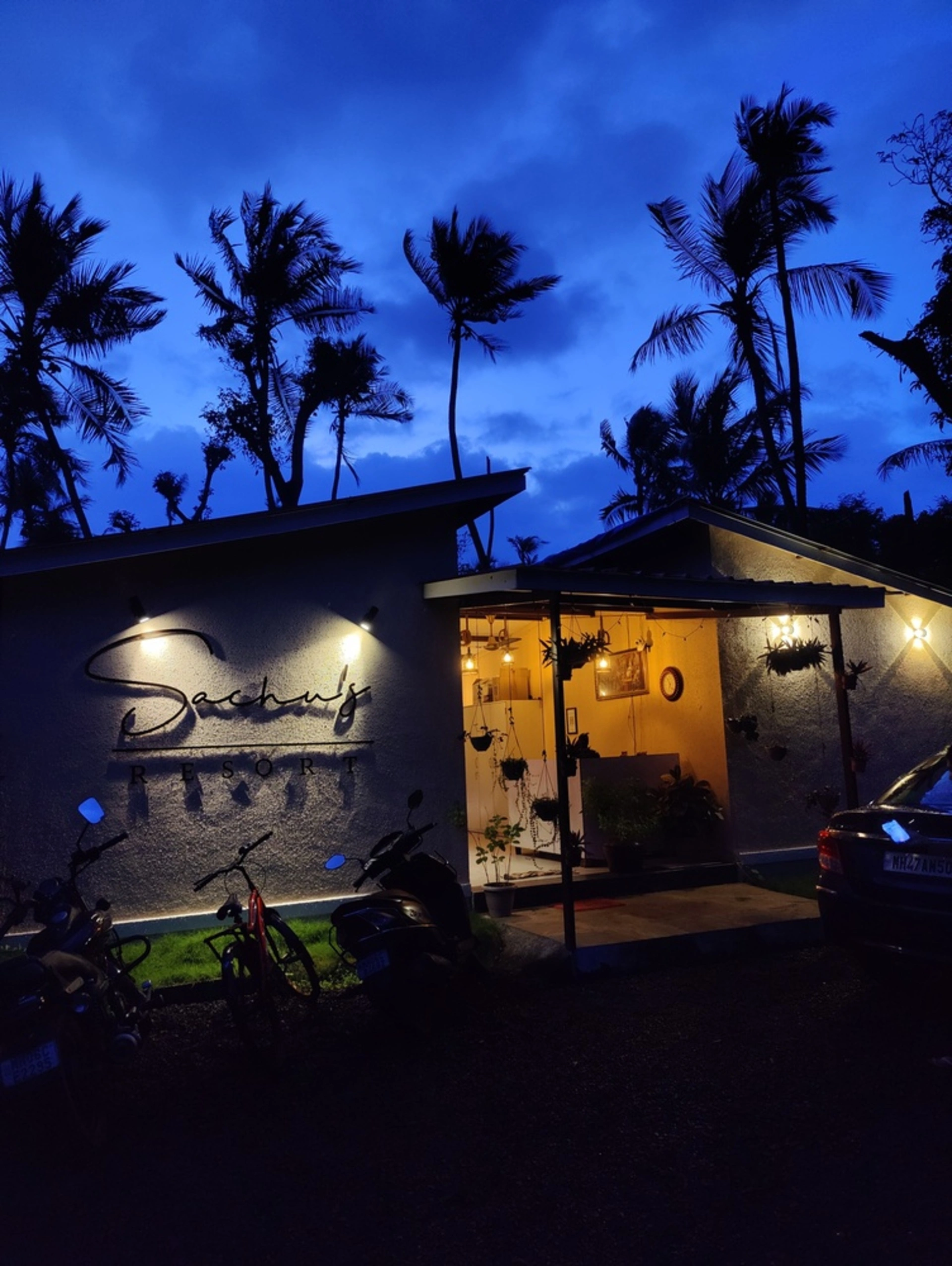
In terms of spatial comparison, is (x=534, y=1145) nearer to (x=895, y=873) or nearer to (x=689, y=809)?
(x=895, y=873)

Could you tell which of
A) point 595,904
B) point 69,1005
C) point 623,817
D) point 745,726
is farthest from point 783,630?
point 69,1005

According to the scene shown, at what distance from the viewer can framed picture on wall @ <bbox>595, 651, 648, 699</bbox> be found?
39.1ft

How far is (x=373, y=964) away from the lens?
5699mm

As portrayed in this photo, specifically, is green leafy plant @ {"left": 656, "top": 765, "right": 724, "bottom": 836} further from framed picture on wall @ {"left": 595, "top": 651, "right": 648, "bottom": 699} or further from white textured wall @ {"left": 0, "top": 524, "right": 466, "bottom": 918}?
white textured wall @ {"left": 0, "top": 524, "right": 466, "bottom": 918}

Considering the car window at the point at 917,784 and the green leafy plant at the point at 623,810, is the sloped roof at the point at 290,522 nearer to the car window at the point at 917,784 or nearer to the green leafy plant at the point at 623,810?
the green leafy plant at the point at 623,810

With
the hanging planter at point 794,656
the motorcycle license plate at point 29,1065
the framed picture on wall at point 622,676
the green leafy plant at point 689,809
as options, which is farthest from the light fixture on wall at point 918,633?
the motorcycle license plate at point 29,1065

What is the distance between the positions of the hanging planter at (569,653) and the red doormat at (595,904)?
6.59ft

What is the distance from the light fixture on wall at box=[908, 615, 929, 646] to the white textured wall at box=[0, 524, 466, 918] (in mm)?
5525

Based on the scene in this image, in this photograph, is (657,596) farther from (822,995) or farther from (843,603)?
(822,995)

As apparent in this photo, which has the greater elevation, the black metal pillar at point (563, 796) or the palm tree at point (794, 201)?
the palm tree at point (794, 201)

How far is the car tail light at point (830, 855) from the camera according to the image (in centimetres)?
605

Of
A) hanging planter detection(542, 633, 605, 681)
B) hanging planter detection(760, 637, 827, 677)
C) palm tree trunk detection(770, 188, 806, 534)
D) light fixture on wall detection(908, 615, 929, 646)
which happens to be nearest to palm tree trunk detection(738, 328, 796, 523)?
palm tree trunk detection(770, 188, 806, 534)

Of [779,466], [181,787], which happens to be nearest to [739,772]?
[181,787]

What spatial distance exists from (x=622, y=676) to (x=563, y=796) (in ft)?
16.5
